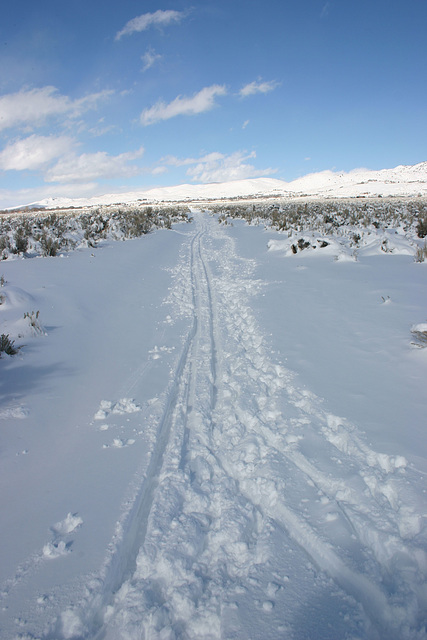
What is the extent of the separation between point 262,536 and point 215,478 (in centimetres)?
55

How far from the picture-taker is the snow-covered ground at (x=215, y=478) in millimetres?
1590

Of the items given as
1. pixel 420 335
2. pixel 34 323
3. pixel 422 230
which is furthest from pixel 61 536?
pixel 422 230

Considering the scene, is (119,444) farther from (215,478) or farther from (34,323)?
(34,323)

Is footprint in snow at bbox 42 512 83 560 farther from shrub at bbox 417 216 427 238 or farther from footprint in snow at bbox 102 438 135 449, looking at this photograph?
shrub at bbox 417 216 427 238

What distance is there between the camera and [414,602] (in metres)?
1.54

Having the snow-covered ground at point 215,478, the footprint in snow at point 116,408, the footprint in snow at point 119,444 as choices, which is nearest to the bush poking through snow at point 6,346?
the snow-covered ground at point 215,478

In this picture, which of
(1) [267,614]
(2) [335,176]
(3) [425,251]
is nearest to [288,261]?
(3) [425,251]

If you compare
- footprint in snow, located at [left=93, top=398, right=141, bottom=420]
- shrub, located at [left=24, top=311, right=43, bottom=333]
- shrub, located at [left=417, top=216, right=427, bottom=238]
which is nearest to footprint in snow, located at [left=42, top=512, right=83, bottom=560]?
footprint in snow, located at [left=93, top=398, right=141, bottom=420]

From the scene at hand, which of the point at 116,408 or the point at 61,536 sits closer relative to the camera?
the point at 61,536

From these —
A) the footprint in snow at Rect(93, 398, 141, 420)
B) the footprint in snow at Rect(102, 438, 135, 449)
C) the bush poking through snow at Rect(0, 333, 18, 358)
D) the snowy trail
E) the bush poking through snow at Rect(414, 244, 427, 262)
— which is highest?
the bush poking through snow at Rect(414, 244, 427, 262)

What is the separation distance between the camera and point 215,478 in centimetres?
240

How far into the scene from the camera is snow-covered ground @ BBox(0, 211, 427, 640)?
159cm

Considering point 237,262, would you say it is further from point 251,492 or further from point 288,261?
point 251,492

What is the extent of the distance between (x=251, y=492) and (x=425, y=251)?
8.96 metres
